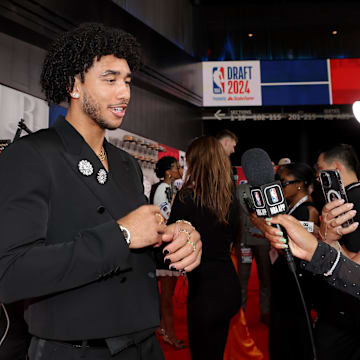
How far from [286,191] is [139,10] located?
15.3 feet

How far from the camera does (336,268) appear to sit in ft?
4.56

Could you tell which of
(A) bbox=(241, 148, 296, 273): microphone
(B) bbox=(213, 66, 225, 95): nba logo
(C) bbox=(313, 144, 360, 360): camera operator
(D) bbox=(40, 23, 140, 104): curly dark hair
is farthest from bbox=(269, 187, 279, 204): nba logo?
(B) bbox=(213, 66, 225, 95): nba logo

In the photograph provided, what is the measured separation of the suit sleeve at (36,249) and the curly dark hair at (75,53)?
489 millimetres

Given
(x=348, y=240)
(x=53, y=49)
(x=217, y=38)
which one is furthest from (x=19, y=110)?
(x=217, y=38)

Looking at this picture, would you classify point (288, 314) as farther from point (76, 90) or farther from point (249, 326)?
point (76, 90)

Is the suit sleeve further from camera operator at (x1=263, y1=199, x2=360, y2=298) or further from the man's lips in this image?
camera operator at (x1=263, y1=199, x2=360, y2=298)

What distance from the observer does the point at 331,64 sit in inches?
355

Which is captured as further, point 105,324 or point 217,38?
point 217,38

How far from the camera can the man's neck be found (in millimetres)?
1300

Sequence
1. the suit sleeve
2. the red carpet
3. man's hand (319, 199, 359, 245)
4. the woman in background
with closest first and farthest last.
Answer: the suit sleeve, man's hand (319, 199, 359, 245), the woman in background, the red carpet

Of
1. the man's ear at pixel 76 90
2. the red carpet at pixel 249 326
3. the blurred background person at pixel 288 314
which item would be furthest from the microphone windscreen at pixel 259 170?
the blurred background person at pixel 288 314

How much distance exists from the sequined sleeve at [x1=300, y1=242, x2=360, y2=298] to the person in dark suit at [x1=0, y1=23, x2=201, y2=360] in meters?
0.48

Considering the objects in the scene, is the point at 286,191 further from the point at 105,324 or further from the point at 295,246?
the point at 105,324

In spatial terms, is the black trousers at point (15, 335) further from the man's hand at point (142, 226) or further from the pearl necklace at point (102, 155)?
the man's hand at point (142, 226)
